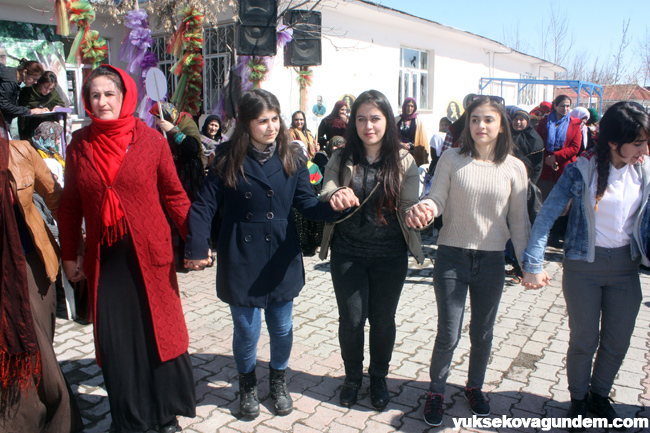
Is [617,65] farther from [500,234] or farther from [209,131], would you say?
[500,234]

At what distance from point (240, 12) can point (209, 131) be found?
172 centimetres

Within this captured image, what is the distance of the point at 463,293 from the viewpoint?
2.83 metres

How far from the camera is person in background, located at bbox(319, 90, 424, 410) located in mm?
2867

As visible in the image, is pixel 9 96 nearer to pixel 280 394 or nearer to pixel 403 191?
pixel 280 394

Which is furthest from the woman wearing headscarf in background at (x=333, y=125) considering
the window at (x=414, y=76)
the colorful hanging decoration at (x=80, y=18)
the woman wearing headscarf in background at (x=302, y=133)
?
the window at (x=414, y=76)

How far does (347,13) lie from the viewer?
1227cm

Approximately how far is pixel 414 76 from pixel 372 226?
1352cm

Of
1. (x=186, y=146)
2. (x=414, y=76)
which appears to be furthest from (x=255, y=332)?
(x=414, y=76)

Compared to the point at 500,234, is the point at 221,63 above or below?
above

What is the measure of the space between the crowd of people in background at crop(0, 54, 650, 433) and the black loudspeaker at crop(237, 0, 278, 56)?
4.69 metres

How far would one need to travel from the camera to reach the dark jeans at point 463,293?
2783 mm

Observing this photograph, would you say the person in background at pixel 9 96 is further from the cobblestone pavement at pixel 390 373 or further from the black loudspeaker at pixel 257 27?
the cobblestone pavement at pixel 390 373

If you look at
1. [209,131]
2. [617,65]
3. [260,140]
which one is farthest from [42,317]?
[617,65]

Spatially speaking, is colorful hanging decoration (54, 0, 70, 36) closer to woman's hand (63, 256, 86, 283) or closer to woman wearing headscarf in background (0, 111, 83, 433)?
woman wearing headscarf in background (0, 111, 83, 433)
